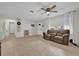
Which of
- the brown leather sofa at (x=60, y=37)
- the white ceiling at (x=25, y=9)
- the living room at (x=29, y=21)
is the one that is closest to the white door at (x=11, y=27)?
the living room at (x=29, y=21)

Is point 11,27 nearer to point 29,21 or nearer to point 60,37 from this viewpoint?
point 29,21

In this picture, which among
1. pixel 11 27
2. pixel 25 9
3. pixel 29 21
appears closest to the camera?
pixel 25 9

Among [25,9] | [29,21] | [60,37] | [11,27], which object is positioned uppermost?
[25,9]

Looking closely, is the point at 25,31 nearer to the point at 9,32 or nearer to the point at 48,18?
the point at 9,32

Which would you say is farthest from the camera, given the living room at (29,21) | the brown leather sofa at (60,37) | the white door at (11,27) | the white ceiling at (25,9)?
the brown leather sofa at (60,37)

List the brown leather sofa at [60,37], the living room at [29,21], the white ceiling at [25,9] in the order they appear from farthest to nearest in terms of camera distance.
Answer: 1. the brown leather sofa at [60,37]
2. the living room at [29,21]
3. the white ceiling at [25,9]

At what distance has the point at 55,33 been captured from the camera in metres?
4.66

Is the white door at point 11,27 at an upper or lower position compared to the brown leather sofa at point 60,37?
upper

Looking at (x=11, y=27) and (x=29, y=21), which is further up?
(x=29, y=21)

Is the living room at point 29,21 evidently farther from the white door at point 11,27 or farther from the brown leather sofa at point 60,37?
the brown leather sofa at point 60,37

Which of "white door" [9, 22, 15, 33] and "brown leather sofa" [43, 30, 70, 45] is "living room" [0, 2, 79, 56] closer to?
"white door" [9, 22, 15, 33]

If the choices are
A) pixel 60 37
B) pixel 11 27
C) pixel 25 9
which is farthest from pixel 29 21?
pixel 60 37

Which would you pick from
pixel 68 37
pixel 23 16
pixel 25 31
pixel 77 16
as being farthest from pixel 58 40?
pixel 23 16

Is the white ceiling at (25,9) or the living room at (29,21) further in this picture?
the living room at (29,21)
